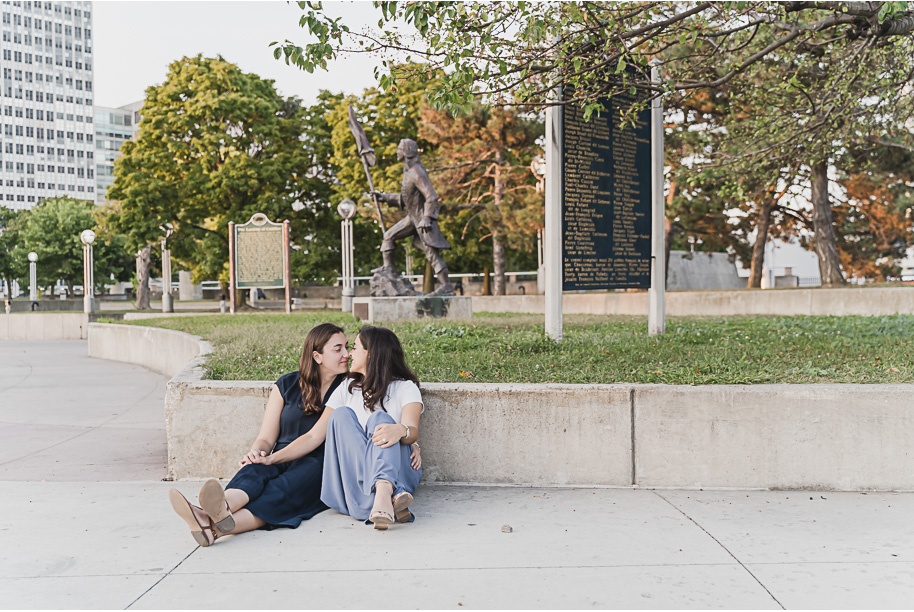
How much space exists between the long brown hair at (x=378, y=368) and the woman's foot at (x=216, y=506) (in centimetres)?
102

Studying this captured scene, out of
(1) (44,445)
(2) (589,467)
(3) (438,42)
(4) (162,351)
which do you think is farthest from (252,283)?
(2) (589,467)

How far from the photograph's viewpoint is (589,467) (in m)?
5.23

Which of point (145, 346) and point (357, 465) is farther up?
point (357, 465)

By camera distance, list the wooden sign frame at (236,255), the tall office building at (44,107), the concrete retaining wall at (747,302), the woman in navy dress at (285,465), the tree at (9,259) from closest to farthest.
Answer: the woman in navy dress at (285,465), the concrete retaining wall at (747,302), the wooden sign frame at (236,255), the tree at (9,259), the tall office building at (44,107)

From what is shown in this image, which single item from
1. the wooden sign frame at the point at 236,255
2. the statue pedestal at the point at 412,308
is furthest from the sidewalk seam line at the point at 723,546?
the wooden sign frame at the point at 236,255

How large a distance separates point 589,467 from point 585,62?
3.98m

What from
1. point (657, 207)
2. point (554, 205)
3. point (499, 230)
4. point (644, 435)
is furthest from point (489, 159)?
point (644, 435)

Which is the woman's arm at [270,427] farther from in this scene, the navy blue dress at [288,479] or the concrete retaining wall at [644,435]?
the concrete retaining wall at [644,435]

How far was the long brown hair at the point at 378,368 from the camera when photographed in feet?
15.3

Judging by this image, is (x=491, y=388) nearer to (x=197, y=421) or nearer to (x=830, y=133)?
(x=197, y=421)

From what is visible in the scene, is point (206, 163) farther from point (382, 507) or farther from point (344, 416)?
point (382, 507)

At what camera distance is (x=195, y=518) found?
3.89 m

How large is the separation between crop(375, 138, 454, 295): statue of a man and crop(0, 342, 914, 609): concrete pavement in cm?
861

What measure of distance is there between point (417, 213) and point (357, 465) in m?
9.82
